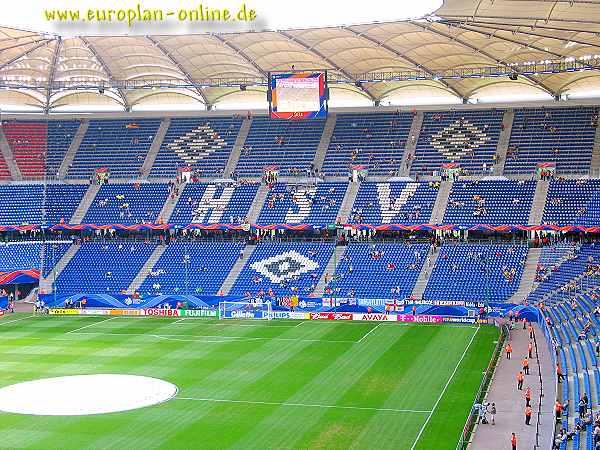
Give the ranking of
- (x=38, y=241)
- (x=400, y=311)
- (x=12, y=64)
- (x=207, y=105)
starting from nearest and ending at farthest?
(x=400, y=311)
(x=12, y=64)
(x=38, y=241)
(x=207, y=105)

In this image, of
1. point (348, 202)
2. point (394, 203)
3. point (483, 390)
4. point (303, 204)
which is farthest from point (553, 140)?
point (483, 390)

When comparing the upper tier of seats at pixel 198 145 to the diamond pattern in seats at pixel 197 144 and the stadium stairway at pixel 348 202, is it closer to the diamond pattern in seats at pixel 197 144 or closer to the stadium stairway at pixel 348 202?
the diamond pattern in seats at pixel 197 144

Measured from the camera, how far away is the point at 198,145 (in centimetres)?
8875

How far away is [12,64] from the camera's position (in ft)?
241

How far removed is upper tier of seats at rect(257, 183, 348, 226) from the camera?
78.8m

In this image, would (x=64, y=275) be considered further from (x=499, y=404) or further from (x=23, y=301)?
(x=499, y=404)

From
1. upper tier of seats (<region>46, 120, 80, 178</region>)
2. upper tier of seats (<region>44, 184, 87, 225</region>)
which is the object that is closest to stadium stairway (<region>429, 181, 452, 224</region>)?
upper tier of seats (<region>44, 184, 87, 225</region>)

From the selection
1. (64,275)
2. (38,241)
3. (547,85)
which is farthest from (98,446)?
(547,85)

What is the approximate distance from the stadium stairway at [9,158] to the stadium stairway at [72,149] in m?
4.06

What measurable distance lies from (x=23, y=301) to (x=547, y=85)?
49.6 m

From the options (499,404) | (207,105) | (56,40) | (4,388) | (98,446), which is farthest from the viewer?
(207,105)

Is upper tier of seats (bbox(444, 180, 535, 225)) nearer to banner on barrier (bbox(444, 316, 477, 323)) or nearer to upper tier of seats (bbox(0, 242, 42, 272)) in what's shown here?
banner on barrier (bbox(444, 316, 477, 323))

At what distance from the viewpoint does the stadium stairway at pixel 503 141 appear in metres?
79.6

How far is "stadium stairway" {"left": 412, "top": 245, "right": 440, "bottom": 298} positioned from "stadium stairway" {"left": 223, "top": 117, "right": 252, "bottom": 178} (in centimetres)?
2282
